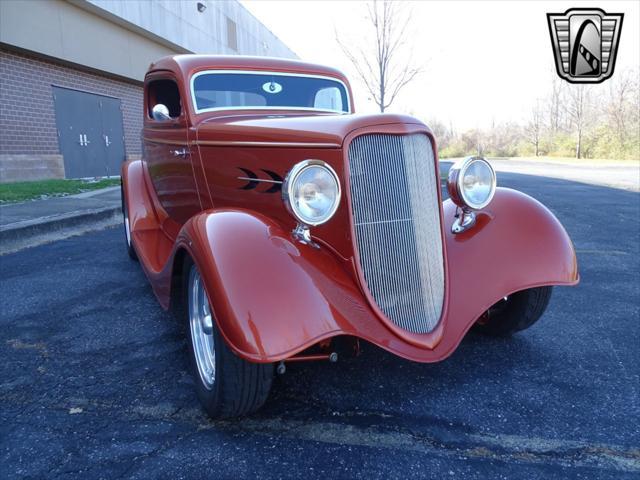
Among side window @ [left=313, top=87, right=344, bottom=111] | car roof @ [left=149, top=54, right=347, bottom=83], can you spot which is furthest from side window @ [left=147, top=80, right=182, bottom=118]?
side window @ [left=313, top=87, right=344, bottom=111]

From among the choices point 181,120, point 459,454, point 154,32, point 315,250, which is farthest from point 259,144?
point 154,32

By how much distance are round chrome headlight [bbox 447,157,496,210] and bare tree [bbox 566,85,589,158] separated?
35.9 metres

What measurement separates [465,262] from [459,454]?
39.5 inches

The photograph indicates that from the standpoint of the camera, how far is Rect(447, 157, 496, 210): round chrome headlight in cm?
262

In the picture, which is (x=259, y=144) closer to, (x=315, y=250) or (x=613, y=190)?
(x=315, y=250)

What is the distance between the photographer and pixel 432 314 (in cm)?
228

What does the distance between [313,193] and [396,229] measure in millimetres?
469

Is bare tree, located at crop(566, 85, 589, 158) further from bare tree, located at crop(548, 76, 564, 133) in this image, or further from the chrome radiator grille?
the chrome radiator grille

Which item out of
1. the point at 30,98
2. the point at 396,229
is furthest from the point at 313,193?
the point at 30,98

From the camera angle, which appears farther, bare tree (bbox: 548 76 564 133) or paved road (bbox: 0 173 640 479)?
bare tree (bbox: 548 76 564 133)

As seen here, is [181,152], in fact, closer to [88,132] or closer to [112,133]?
[88,132]

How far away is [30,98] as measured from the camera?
33.6ft

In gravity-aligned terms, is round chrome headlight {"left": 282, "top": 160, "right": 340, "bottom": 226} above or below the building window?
below

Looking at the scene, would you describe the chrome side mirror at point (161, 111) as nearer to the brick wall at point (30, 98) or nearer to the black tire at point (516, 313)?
the black tire at point (516, 313)
